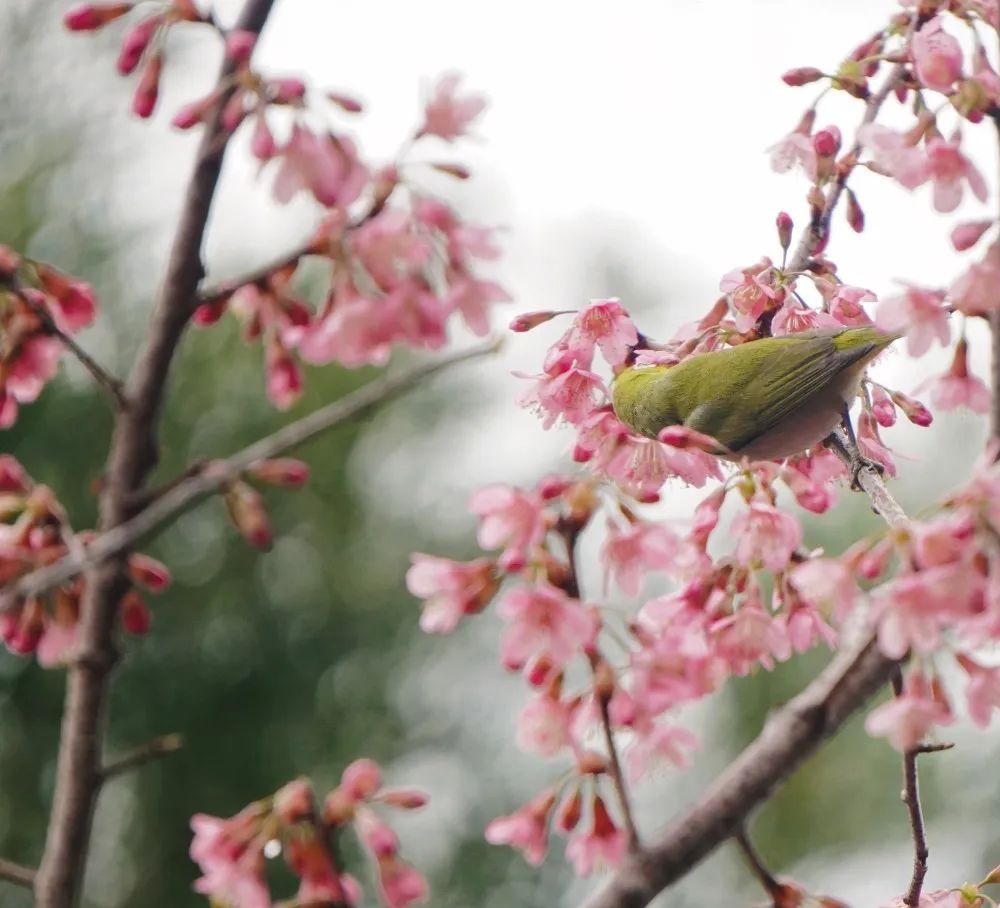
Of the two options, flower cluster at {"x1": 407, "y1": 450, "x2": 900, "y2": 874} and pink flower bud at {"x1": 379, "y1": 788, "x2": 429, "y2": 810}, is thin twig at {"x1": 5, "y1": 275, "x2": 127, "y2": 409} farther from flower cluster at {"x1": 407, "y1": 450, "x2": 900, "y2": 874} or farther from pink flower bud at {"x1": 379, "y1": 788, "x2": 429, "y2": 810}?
pink flower bud at {"x1": 379, "y1": 788, "x2": 429, "y2": 810}

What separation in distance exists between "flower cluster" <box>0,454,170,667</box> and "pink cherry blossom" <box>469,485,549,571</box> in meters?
0.33

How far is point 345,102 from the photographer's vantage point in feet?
3.22

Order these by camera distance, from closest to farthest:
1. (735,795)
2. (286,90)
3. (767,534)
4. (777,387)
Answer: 1. (735,795)
2. (286,90)
3. (767,534)
4. (777,387)

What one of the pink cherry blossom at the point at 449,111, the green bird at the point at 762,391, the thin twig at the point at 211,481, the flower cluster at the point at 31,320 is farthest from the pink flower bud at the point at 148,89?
the green bird at the point at 762,391

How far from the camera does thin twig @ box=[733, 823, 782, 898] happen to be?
29.1 inches

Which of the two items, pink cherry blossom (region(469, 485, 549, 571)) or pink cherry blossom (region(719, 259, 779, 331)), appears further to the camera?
pink cherry blossom (region(719, 259, 779, 331))

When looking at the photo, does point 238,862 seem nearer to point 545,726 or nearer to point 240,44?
point 545,726

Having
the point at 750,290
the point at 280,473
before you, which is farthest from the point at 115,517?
the point at 750,290

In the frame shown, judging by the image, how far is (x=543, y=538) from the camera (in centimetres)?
93

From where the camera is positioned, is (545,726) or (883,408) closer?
(545,726)

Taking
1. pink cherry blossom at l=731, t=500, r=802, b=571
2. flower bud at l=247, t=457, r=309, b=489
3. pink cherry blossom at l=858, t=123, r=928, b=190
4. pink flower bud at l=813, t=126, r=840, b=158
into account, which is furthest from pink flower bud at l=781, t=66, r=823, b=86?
flower bud at l=247, t=457, r=309, b=489

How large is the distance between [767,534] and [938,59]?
1.43 ft

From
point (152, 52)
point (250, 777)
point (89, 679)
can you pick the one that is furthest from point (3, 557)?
point (250, 777)

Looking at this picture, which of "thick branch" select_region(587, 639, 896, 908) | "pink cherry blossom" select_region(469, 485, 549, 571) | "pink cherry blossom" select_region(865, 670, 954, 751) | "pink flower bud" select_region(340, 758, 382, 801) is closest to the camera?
"thick branch" select_region(587, 639, 896, 908)
